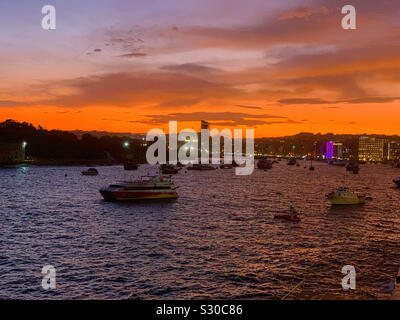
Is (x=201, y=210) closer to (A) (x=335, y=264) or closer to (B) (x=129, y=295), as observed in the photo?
(A) (x=335, y=264)

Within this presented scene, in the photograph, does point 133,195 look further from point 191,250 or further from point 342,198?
point 342,198

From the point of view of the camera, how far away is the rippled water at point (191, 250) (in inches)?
1061

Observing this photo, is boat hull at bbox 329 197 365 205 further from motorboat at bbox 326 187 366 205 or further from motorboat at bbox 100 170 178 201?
motorboat at bbox 100 170 178 201

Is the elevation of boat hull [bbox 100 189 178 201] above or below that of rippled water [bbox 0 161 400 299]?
above

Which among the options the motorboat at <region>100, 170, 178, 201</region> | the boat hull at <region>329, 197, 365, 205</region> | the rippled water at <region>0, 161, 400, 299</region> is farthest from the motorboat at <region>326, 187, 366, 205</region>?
the motorboat at <region>100, 170, 178, 201</region>

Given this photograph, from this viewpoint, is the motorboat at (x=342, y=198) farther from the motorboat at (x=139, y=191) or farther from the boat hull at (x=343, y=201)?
the motorboat at (x=139, y=191)

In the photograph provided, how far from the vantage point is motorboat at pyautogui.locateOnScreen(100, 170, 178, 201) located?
70375 millimetres

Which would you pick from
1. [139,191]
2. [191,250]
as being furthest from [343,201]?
[191,250]

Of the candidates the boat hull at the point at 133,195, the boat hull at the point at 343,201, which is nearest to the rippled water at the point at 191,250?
the boat hull at the point at 343,201

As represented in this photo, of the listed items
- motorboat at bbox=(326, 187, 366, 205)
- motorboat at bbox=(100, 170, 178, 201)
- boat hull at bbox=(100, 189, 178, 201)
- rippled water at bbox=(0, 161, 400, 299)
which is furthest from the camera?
motorboat at bbox=(100, 170, 178, 201)

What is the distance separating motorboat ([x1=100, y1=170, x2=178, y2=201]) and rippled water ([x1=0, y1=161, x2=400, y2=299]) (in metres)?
Answer: 4.07

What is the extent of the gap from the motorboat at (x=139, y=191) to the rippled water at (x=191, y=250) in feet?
13.3
